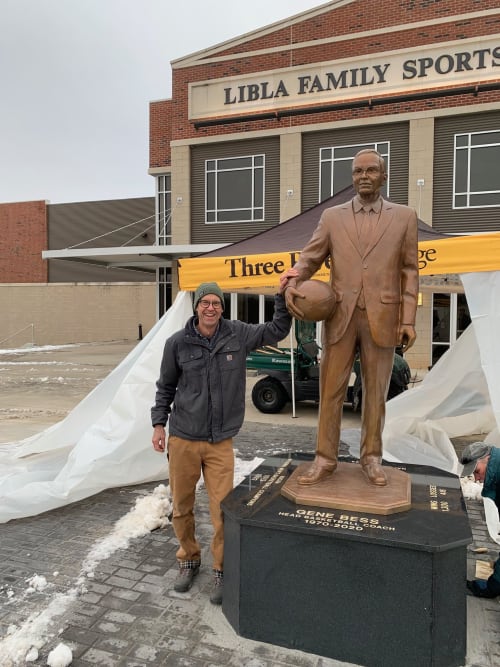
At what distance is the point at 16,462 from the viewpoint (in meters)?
5.52

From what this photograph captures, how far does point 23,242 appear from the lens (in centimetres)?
3003

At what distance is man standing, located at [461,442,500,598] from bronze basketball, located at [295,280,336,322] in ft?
4.18

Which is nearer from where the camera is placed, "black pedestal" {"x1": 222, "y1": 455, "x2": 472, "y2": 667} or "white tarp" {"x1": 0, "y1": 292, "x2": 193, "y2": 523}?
"black pedestal" {"x1": 222, "y1": 455, "x2": 472, "y2": 667}

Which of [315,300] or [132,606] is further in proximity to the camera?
[132,606]

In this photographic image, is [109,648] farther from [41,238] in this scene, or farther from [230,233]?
[41,238]

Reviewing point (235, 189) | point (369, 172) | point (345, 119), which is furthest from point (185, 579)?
point (235, 189)

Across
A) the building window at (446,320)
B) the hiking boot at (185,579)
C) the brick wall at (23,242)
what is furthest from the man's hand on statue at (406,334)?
the brick wall at (23,242)

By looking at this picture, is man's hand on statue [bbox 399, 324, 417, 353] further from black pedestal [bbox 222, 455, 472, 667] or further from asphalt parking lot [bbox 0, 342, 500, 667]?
asphalt parking lot [bbox 0, 342, 500, 667]

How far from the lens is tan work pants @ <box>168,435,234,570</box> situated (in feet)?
10.5

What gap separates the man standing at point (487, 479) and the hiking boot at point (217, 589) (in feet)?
4.97

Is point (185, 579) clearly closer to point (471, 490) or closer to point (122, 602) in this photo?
point (122, 602)

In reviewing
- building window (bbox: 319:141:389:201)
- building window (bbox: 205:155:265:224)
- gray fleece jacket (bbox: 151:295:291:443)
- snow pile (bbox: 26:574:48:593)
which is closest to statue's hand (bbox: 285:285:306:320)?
gray fleece jacket (bbox: 151:295:291:443)

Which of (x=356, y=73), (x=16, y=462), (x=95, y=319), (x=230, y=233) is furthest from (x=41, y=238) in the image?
(x=16, y=462)

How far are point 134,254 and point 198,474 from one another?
1457 centimetres
